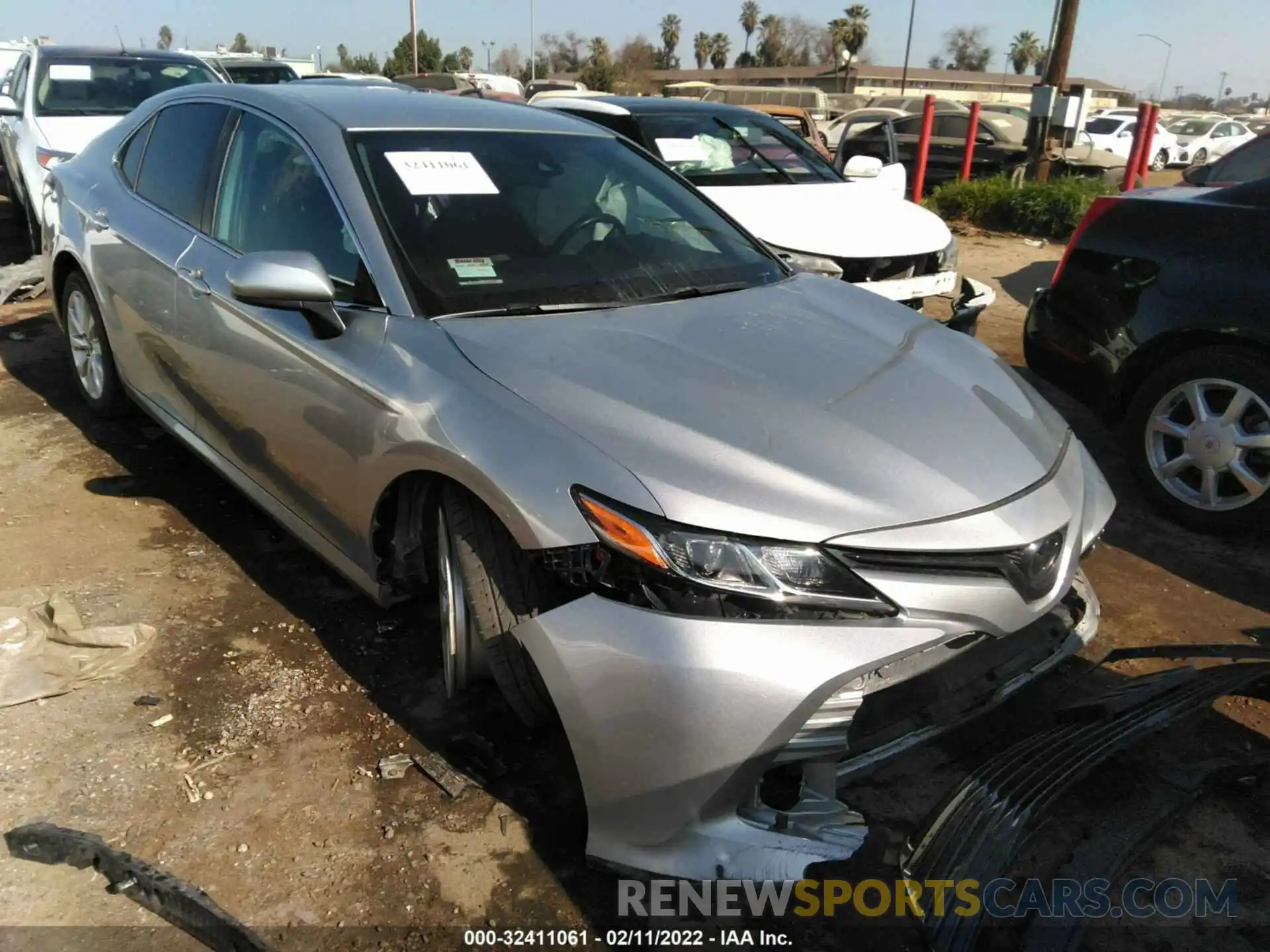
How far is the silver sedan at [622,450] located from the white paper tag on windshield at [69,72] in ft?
19.5

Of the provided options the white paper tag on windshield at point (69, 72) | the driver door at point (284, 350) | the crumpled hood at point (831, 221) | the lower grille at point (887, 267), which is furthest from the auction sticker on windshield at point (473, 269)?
the white paper tag on windshield at point (69, 72)

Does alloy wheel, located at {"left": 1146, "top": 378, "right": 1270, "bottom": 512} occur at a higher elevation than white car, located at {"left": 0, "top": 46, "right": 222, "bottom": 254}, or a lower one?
lower

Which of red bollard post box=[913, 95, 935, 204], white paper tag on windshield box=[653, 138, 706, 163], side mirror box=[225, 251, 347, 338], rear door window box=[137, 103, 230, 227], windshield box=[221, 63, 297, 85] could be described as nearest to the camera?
side mirror box=[225, 251, 347, 338]

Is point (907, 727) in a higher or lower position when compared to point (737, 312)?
lower

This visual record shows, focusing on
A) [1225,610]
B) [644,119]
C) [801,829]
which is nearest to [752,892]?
[801,829]

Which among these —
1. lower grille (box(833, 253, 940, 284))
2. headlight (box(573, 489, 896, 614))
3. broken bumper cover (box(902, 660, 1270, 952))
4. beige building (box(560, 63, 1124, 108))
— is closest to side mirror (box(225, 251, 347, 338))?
headlight (box(573, 489, 896, 614))

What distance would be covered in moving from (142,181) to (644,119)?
3410 millimetres

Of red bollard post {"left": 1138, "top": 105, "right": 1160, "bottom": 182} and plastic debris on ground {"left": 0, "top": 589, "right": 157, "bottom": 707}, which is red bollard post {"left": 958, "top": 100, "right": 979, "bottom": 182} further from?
plastic debris on ground {"left": 0, "top": 589, "right": 157, "bottom": 707}

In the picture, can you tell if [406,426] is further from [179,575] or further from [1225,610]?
[1225,610]

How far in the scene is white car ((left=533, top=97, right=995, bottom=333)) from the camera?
5.65m

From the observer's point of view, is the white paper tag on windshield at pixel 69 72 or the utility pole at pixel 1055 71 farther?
the utility pole at pixel 1055 71

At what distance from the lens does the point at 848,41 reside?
72000mm

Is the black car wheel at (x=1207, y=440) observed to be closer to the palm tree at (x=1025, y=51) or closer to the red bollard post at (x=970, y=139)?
the red bollard post at (x=970, y=139)

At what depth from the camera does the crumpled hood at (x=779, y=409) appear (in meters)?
2.00
